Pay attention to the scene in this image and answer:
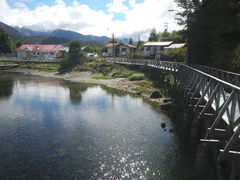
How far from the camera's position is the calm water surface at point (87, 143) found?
1219 centimetres

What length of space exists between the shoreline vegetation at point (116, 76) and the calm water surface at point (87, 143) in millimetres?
7610

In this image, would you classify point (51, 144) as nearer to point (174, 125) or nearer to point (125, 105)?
point (174, 125)

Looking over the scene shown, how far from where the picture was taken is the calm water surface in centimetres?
1219

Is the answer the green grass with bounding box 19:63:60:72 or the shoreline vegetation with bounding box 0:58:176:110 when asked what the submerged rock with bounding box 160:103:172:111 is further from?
the green grass with bounding box 19:63:60:72

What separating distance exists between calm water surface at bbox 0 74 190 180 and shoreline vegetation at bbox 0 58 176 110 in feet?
25.0

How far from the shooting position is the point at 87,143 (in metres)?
15.8

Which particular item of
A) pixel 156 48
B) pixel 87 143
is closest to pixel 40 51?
pixel 156 48

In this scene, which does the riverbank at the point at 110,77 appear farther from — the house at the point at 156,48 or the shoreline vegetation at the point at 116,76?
the house at the point at 156,48

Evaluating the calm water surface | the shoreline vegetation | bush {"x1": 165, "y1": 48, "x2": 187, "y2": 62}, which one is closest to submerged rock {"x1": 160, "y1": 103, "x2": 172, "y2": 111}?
the shoreline vegetation

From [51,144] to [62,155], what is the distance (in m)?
2.19

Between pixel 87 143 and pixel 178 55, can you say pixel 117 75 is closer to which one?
pixel 178 55

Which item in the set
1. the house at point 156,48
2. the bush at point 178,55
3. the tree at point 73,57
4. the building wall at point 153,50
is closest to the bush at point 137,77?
the bush at point 178,55

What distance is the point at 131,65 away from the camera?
56156 millimetres

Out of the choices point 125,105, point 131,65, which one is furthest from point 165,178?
point 131,65
